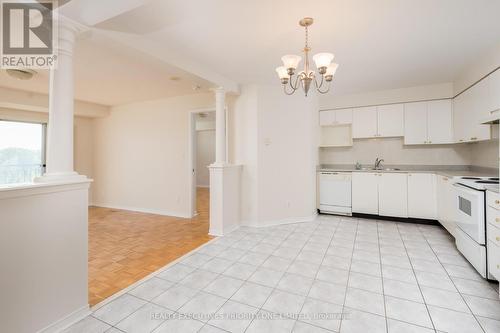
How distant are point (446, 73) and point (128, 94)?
534cm

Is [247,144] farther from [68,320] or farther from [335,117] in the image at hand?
[68,320]

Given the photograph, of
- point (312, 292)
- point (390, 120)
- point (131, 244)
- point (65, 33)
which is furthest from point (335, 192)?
point (65, 33)

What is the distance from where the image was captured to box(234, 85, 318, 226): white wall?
151 inches

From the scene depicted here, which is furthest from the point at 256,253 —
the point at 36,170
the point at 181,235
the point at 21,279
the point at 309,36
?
the point at 36,170

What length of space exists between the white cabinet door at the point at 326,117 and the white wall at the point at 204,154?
16.9 ft

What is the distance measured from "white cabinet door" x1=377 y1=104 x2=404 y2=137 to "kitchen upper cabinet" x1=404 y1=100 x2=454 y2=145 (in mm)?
92

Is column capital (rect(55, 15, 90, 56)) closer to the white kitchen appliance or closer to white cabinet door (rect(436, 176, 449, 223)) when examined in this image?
the white kitchen appliance

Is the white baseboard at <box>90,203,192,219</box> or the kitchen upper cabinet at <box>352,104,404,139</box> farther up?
the kitchen upper cabinet at <box>352,104,404,139</box>

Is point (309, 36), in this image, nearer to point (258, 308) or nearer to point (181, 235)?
point (258, 308)

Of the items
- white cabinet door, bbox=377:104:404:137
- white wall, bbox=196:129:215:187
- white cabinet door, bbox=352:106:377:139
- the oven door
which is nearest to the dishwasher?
white cabinet door, bbox=352:106:377:139

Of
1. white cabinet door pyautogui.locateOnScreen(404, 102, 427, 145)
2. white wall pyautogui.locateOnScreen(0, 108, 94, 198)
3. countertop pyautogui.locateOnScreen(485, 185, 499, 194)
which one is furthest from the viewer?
white wall pyautogui.locateOnScreen(0, 108, 94, 198)

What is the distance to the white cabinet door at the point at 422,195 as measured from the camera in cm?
Result: 375

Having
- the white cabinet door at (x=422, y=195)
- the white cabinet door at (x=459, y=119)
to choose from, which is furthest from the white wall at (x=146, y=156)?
the white cabinet door at (x=459, y=119)

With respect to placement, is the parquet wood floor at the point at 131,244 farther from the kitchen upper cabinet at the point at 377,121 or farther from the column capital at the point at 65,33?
the kitchen upper cabinet at the point at 377,121
